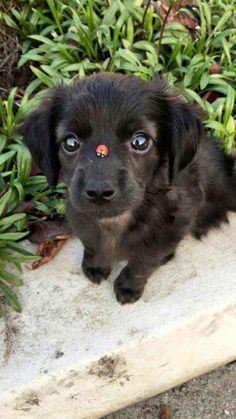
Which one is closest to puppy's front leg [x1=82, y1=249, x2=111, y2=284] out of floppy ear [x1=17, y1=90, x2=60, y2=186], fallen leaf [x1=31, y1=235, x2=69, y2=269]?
fallen leaf [x1=31, y1=235, x2=69, y2=269]

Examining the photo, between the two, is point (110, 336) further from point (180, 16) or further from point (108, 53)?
point (180, 16)

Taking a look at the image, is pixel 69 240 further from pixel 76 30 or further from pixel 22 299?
pixel 76 30

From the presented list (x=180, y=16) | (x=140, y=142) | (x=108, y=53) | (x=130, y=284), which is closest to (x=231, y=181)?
(x=130, y=284)

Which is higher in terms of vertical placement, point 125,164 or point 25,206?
point 125,164

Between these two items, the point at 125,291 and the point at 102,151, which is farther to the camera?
the point at 125,291

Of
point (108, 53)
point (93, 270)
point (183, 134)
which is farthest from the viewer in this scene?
Answer: point (108, 53)
